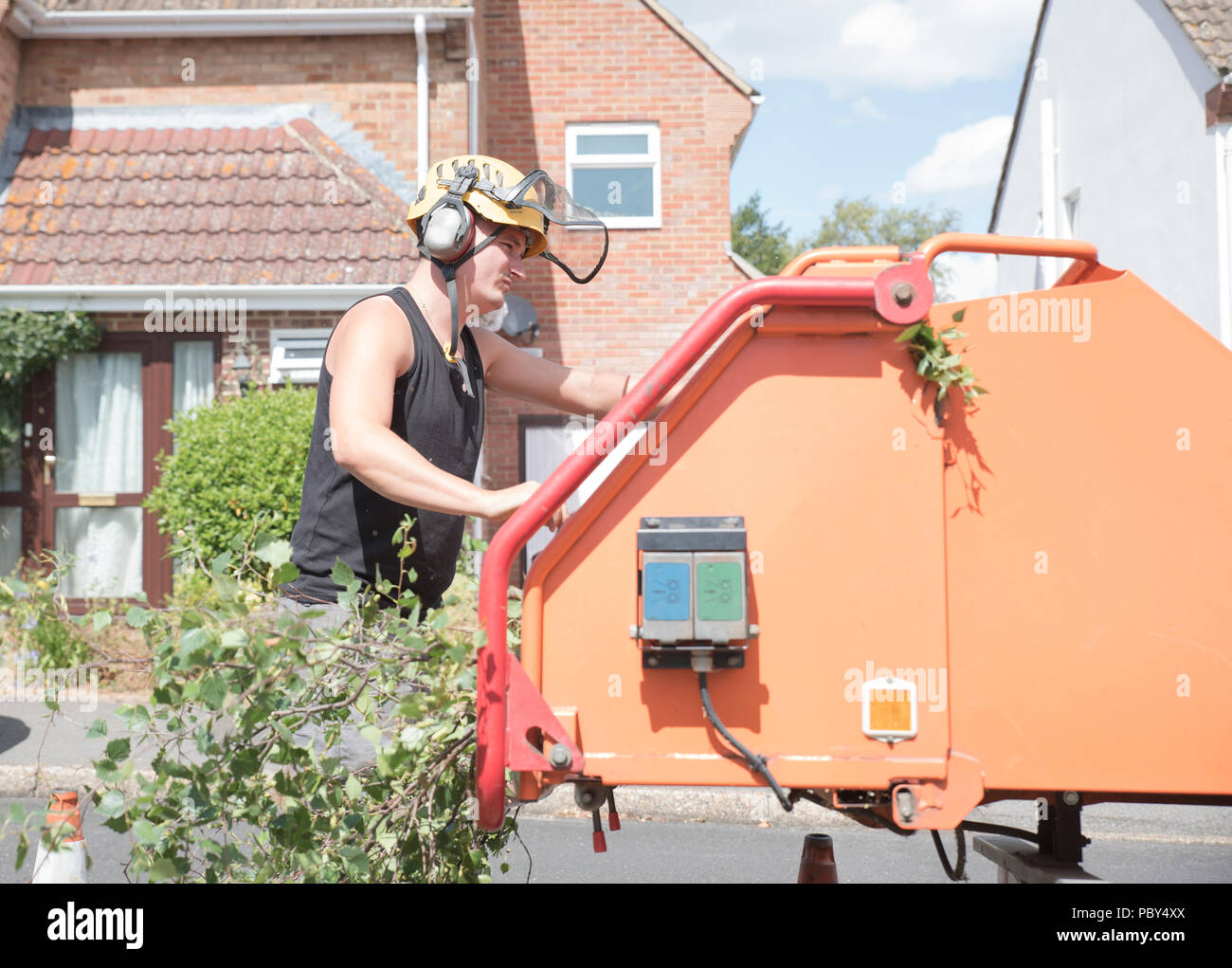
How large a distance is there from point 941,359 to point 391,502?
1.46 metres

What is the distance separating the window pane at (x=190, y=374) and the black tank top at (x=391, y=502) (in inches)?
325

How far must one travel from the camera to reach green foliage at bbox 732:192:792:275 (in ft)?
170

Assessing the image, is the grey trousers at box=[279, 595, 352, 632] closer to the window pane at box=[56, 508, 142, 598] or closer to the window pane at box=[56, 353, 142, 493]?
A: the window pane at box=[56, 508, 142, 598]

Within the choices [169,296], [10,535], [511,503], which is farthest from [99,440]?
[511,503]

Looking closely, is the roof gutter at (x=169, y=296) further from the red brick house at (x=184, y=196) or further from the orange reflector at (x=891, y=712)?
the orange reflector at (x=891, y=712)

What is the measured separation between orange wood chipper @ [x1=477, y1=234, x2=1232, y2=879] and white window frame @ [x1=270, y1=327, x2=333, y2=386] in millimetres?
8517

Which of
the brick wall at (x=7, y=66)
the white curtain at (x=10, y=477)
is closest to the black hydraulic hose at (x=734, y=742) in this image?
the white curtain at (x=10, y=477)

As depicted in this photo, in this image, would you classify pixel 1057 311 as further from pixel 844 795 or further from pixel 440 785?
pixel 440 785

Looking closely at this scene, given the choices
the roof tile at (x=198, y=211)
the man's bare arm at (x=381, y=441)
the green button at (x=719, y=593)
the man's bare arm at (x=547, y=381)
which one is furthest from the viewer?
the roof tile at (x=198, y=211)

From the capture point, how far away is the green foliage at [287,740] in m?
2.07

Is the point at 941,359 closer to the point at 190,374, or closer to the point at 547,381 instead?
the point at 547,381

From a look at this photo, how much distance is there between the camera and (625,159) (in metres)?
13.4

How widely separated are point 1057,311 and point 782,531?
2.26ft
